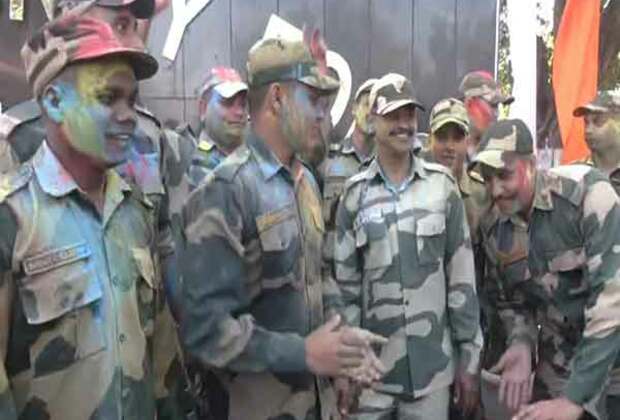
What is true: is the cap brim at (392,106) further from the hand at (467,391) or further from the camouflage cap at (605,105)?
the camouflage cap at (605,105)

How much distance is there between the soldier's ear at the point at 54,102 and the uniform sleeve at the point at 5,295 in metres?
0.28

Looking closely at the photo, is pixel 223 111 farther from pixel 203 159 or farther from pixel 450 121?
pixel 450 121

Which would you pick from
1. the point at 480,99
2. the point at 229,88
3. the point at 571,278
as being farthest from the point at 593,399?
the point at 229,88

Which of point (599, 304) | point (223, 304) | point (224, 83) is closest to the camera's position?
point (223, 304)

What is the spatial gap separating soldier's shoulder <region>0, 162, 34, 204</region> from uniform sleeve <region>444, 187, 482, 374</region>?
1965mm

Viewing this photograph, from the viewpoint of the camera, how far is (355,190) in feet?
12.3

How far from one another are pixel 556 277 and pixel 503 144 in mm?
562

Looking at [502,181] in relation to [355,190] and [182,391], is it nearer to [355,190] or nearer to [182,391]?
[355,190]

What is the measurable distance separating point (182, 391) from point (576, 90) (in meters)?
5.02

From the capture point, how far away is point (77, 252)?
2111 millimetres

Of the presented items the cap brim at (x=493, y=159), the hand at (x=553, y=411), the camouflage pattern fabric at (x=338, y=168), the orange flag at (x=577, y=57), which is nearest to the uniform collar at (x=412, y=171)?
the cap brim at (x=493, y=159)

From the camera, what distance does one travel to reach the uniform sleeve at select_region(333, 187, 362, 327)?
3637 millimetres

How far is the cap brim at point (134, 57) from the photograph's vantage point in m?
2.15

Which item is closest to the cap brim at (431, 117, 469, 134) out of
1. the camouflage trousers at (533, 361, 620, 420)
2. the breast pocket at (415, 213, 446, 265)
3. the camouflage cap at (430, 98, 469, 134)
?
the camouflage cap at (430, 98, 469, 134)
